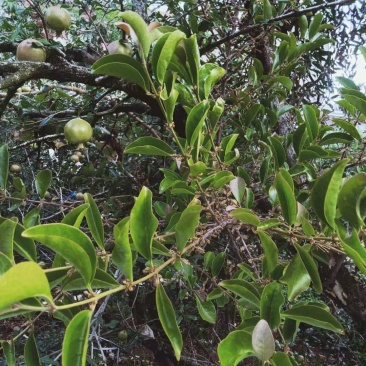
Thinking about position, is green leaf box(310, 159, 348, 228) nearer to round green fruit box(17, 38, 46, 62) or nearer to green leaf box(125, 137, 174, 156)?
green leaf box(125, 137, 174, 156)

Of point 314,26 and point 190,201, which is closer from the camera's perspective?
point 190,201

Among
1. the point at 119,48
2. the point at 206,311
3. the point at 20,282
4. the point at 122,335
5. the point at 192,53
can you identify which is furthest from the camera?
the point at 122,335

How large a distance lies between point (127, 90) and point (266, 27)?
0.60m

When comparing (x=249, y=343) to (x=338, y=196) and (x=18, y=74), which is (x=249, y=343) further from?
(x=18, y=74)

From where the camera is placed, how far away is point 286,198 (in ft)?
1.55

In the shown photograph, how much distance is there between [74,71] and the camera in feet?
2.57

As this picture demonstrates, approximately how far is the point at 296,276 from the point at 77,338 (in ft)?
0.90

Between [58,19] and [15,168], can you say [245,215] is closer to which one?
[58,19]

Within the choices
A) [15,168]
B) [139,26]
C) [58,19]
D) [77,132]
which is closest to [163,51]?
[139,26]

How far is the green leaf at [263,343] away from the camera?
353mm

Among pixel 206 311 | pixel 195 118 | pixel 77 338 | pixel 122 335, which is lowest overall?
pixel 122 335

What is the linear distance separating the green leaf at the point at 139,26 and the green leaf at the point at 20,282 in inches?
13.1

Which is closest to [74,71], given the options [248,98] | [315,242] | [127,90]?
[127,90]

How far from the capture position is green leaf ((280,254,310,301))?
19.2 inches
